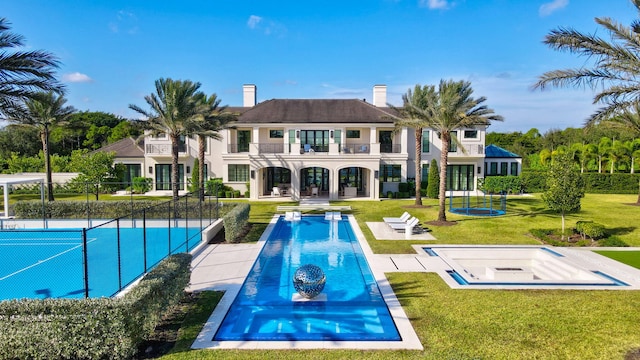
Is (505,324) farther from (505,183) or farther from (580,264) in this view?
(505,183)

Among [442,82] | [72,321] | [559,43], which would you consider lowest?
[72,321]

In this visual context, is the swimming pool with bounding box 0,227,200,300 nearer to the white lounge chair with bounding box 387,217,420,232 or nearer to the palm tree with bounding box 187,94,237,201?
the palm tree with bounding box 187,94,237,201

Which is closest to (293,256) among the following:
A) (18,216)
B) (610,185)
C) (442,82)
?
(442,82)

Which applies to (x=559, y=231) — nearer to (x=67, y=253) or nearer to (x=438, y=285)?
(x=438, y=285)

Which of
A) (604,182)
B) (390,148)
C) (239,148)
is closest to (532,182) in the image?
(604,182)

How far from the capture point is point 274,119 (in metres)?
34.3

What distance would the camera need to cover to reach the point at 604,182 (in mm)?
39000

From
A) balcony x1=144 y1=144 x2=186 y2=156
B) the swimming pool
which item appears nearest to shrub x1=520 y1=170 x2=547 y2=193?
the swimming pool

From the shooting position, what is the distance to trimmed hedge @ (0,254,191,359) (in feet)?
23.2

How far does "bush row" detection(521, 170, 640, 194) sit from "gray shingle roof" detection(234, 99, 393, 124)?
1501cm

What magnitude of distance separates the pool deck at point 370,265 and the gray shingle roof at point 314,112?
666 inches

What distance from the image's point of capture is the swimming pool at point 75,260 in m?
12.2

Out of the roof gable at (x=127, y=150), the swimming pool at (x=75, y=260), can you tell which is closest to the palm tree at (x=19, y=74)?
the swimming pool at (x=75, y=260)

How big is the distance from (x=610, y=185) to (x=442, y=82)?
26109 mm
